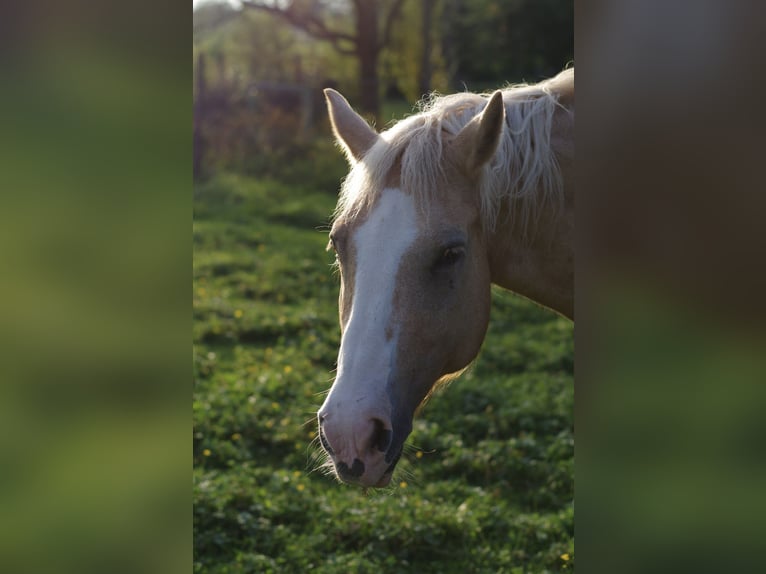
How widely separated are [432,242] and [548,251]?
0.56 meters

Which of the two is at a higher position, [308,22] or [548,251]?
[308,22]

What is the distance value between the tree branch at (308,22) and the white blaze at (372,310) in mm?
13945

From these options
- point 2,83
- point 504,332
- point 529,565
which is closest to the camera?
point 2,83

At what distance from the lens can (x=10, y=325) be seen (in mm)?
896

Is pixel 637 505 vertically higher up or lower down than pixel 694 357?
lower down

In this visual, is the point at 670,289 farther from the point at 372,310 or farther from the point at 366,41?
the point at 366,41

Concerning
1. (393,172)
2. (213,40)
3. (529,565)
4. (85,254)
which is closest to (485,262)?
(393,172)

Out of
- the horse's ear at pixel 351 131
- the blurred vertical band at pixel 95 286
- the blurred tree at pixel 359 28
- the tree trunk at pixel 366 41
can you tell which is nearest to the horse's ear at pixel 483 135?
the horse's ear at pixel 351 131

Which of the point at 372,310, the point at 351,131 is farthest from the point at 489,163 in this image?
the point at 372,310

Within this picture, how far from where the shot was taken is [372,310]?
201 centimetres

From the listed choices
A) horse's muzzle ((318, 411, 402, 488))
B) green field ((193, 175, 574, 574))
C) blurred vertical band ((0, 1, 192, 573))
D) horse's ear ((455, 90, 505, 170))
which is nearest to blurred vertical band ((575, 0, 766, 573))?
blurred vertical band ((0, 1, 192, 573))

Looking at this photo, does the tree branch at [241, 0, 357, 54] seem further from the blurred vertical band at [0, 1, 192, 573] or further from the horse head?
the blurred vertical band at [0, 1, 192, 573]

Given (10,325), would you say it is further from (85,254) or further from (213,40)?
(213,40)

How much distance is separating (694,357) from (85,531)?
75cm
